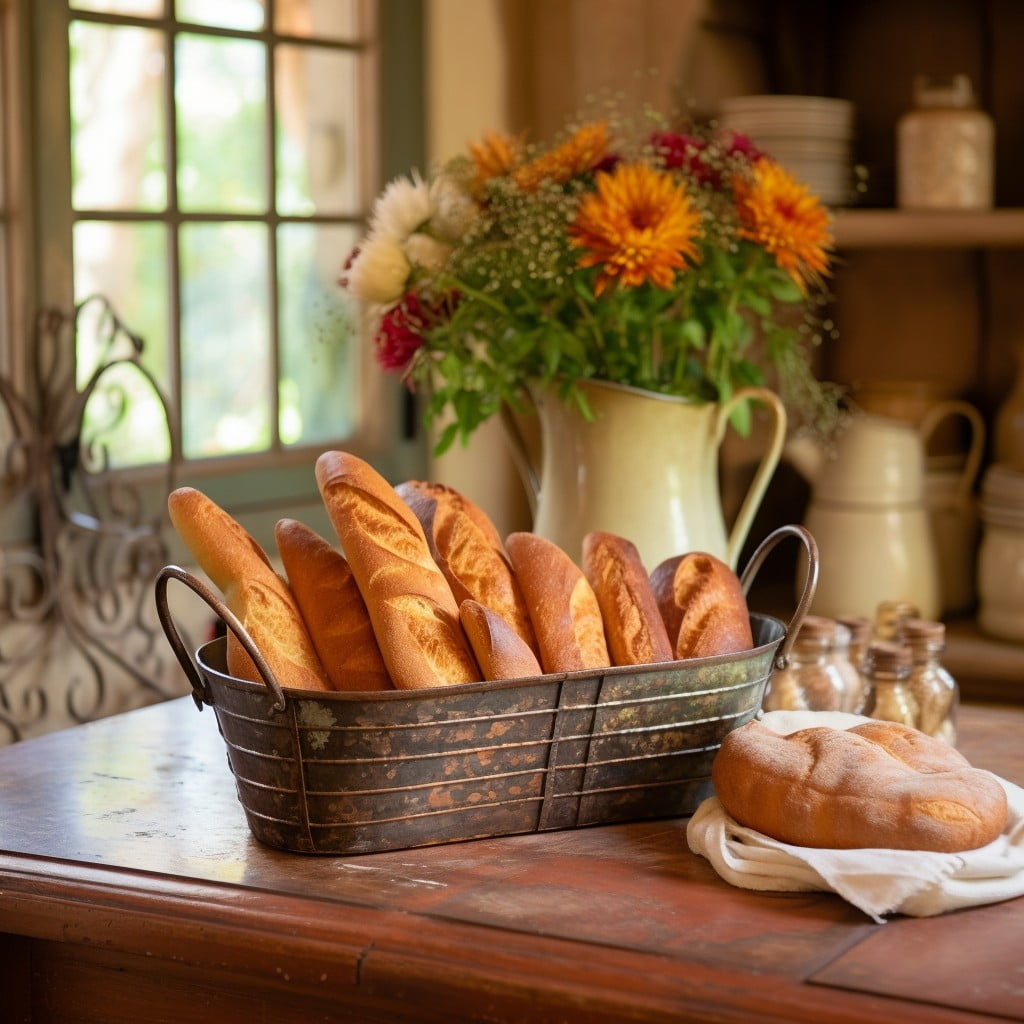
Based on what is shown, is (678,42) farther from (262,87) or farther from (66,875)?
(66,875)

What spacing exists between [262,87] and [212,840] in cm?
171

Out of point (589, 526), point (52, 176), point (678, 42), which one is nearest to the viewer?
point (589, 526)

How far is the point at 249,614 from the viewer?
103 cm

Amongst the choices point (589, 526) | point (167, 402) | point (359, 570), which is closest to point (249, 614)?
point (359, 570)

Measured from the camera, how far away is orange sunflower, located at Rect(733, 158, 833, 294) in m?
1.46

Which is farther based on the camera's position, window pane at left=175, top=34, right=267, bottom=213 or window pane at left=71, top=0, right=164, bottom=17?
window pane at left=175, top=34, right=267, bottom=213

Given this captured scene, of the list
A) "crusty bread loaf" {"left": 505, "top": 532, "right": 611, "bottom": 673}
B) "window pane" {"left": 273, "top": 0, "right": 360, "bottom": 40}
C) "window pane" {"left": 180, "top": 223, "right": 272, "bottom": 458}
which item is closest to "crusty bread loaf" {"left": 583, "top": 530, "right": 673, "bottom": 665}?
"crusty bread loaf" {"left": 505, "top": 532, "right": 611, "bottom": 673}

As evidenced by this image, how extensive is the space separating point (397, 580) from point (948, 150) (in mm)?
1519

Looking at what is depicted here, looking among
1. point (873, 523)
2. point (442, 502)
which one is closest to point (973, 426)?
point (873, 523)

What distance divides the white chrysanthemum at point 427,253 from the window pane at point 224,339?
0.98 meters

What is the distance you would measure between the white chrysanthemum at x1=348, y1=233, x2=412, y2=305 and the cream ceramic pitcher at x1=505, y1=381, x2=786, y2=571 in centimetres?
17

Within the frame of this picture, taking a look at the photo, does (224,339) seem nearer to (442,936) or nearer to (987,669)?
(987,669)

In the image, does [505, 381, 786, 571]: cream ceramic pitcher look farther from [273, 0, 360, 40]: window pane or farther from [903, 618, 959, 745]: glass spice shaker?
[273, 0, 360, 40]: window pane

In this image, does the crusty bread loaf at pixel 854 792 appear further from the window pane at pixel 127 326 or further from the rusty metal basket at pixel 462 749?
the window pane at pixel 127 326
